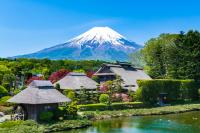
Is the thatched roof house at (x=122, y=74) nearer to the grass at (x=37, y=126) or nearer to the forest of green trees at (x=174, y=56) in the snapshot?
the forest of green trees at (x=174, y=56)

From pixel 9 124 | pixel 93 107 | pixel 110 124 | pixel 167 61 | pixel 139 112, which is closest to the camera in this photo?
pixel 9 124

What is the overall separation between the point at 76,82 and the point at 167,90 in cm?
1509

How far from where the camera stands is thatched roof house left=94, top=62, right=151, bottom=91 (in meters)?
64.8

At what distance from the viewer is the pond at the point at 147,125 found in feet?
120

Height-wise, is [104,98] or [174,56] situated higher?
[174,56]

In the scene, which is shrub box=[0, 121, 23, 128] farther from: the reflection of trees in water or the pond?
the reflection of trees in water

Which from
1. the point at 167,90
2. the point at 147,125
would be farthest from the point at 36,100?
the point at 167,90

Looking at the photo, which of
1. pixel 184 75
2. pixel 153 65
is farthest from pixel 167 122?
pixel 153 65

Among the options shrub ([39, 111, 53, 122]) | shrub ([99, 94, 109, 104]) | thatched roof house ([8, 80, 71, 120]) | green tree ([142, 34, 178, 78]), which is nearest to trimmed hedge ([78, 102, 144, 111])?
shrub ([99, 94, 109, 104])

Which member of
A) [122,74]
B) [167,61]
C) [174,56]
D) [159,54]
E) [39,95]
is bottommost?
[39,95]

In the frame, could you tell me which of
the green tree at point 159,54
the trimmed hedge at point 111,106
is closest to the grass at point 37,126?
the trimmed hedge at point 111,106

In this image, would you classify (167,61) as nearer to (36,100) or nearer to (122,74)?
(122,74)

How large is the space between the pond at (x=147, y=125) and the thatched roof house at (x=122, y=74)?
1722cm

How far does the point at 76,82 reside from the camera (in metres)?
59.9
